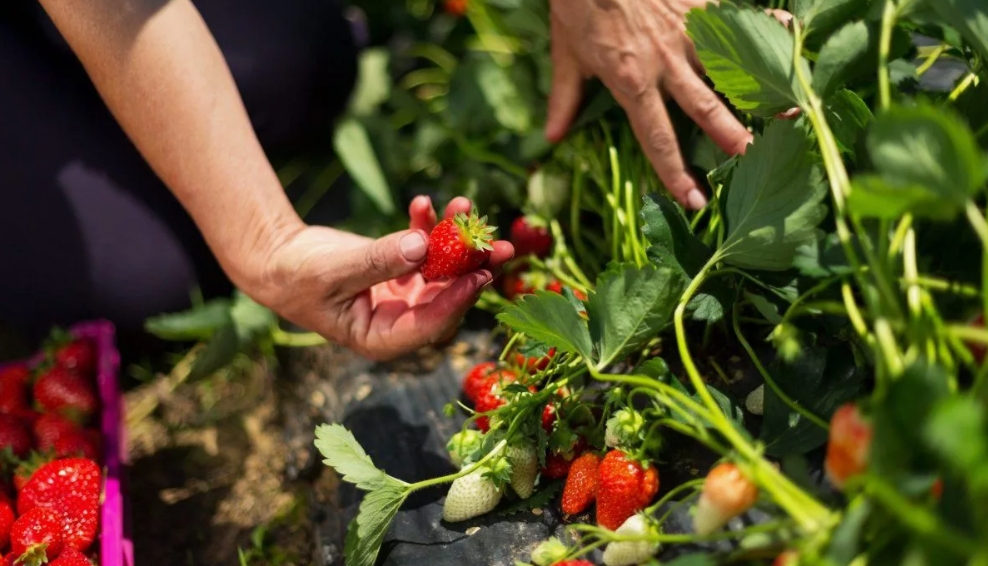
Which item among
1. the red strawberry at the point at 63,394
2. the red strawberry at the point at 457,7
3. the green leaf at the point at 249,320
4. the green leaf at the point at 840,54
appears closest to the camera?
the green leaf at the point at 840,54

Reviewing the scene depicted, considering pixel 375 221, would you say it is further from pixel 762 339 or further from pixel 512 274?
pixel 762 339

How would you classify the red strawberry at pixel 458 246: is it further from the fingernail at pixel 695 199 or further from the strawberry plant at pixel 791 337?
the fingernail at pixel 695 199

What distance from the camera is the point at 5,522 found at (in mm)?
801

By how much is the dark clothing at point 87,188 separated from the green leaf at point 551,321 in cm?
65

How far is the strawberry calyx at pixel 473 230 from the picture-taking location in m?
0.69

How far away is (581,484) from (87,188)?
764 mm

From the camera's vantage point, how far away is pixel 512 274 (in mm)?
993

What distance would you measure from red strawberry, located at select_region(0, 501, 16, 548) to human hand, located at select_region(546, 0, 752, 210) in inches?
28.9

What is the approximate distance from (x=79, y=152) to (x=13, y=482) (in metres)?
0.43

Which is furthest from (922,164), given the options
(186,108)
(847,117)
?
(186,108)

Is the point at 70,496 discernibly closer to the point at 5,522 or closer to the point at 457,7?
the point at 5,522

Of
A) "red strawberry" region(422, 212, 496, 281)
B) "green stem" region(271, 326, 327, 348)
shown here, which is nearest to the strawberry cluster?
"green stem" region(271, 326, 327, 348)

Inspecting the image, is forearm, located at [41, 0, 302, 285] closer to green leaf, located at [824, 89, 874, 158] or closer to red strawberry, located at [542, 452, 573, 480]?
red strawberry, located at [542, 452, 573, 480]

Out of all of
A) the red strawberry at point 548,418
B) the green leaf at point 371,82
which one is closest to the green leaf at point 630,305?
the red strawberry at point 548,418
